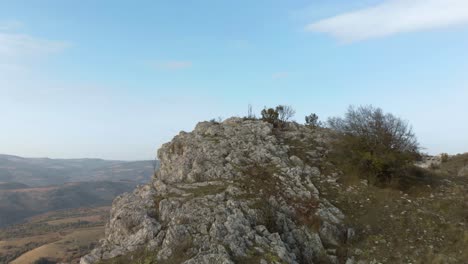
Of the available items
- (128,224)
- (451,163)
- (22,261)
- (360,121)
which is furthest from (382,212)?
(22,261)

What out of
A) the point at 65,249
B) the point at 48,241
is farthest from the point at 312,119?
the point at 48,241

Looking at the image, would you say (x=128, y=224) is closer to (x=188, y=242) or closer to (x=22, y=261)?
(x=188, y=242)

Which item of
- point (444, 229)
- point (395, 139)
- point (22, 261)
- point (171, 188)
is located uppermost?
point (395, 139)

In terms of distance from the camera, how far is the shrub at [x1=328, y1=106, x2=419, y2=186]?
2953cm

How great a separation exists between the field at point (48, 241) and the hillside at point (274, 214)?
8792cm

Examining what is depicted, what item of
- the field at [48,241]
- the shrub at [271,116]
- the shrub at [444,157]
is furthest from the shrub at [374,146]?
the field at [48,241]

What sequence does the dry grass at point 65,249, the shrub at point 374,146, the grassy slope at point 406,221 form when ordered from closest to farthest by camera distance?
the grassy slope at point 406,221
the shrub at point 374,146
the dry grass at point 65,249

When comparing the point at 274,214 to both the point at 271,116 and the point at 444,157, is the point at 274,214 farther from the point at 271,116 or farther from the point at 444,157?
the point at 444,157

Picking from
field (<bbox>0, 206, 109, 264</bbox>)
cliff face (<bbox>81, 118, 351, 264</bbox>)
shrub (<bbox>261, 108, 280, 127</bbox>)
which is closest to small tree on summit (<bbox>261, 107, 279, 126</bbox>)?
shrub (<bbox>261, 108, 280, 127</bbox>)

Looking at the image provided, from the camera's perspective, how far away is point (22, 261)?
368 feet

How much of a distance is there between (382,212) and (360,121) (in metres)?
10.4

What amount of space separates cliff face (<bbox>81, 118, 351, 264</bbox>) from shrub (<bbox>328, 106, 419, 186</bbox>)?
289 cm

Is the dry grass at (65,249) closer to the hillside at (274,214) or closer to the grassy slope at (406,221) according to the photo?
the hillside at (274,214)

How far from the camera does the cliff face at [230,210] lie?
19.8m
